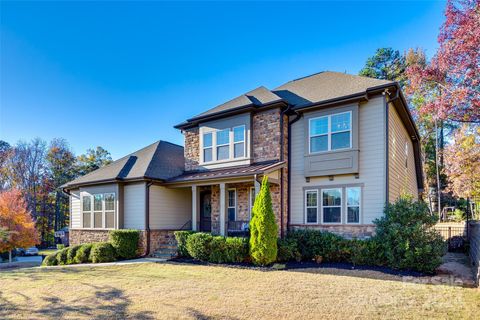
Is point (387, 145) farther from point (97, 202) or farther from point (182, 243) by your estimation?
point (97, 202)

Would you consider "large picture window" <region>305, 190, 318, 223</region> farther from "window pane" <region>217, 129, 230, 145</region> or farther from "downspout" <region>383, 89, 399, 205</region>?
"window pane" <region>217, 129, 230, 145</region>

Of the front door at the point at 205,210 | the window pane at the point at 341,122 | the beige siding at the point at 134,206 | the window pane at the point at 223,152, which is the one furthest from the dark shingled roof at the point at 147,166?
the window pane at the point at 341,122

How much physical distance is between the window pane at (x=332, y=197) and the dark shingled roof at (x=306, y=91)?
3.46 metres

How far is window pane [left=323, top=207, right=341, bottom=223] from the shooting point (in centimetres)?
1124

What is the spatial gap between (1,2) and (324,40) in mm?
13982

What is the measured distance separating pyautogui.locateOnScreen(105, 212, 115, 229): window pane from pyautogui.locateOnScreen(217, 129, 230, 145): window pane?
6.31m

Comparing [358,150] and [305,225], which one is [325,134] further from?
[305,225]

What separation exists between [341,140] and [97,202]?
1214 cm

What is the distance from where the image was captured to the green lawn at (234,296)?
5.66 metres

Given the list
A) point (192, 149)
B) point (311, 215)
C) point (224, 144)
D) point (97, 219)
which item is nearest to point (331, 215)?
point (311, 215)

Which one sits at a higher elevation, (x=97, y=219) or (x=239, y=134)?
(x=239, y=134)

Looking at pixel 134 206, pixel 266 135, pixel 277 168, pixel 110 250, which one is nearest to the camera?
pixel 277 168

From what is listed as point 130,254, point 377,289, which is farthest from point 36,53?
point 377,289

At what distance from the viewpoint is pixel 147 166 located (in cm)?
1458
